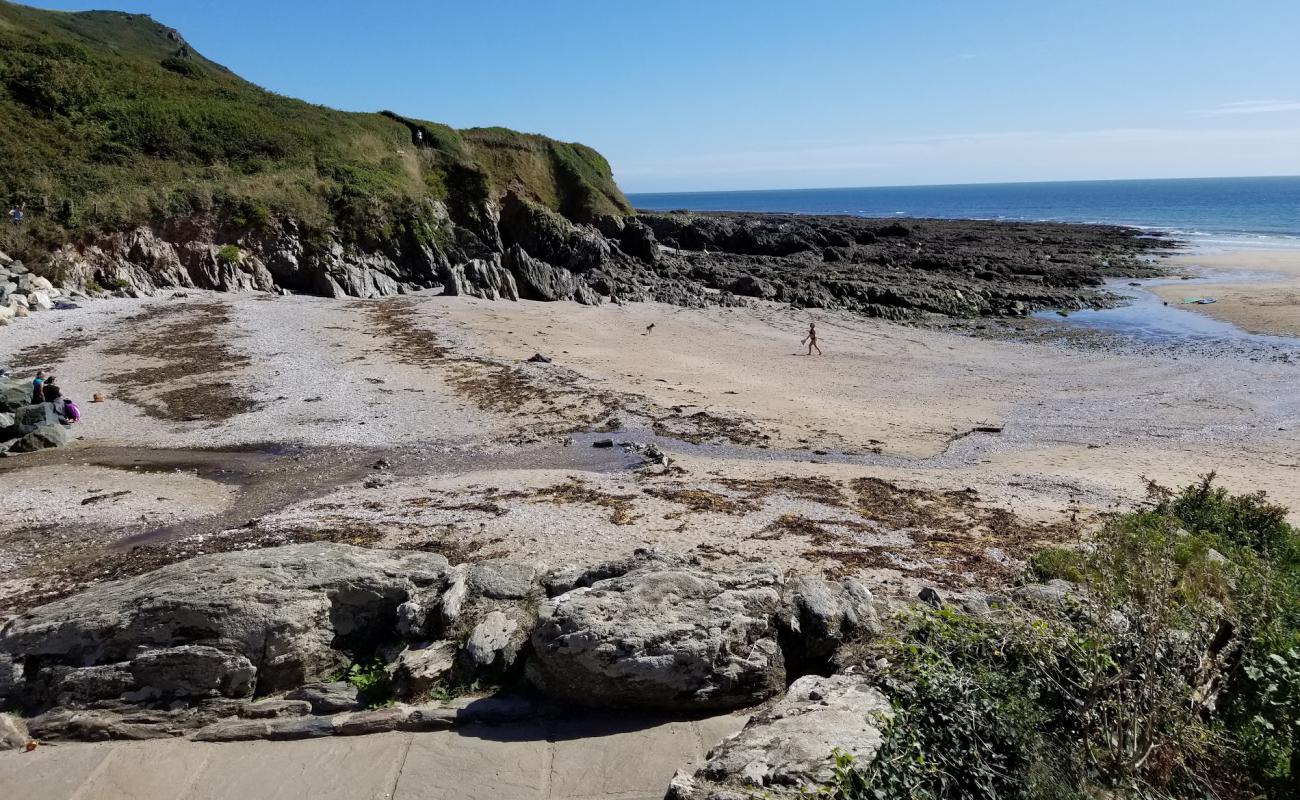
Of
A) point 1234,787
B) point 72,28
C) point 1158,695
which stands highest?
point 72,28

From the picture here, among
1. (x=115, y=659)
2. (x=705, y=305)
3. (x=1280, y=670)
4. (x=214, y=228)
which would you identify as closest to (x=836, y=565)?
(x=1280, y=670)

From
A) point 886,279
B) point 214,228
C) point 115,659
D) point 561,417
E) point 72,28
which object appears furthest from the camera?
point 72,28

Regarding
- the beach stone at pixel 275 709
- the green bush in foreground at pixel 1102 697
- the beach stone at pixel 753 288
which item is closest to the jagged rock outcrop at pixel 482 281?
the beach stone at pixel 753 288

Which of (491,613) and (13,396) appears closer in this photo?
(491,613)

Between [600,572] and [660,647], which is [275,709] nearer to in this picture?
[600,572]

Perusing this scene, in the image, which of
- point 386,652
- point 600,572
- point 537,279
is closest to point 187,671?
point 386,652

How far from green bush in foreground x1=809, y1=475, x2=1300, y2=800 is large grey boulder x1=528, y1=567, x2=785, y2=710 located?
3.41ft

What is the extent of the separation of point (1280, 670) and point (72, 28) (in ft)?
252

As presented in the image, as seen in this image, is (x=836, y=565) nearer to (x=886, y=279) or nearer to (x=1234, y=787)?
(x=1234, y=787)

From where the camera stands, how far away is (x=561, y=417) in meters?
18.3

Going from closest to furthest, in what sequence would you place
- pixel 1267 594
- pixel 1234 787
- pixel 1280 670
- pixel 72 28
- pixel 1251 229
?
pixel 1234 787 → pixel 1280 670 → pixel 1267 594 → pixel 72 28 → pixel 1251 229

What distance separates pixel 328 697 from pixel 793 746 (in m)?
4.10

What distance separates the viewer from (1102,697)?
5020 mm

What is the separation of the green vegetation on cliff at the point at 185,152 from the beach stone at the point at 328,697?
31.2m
